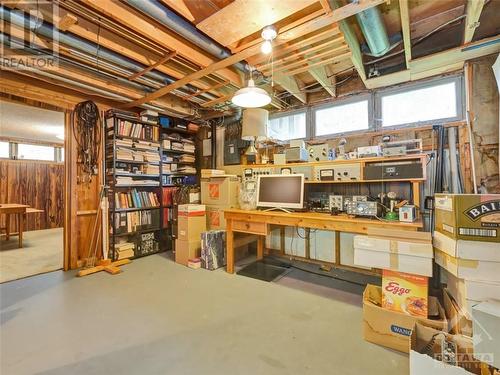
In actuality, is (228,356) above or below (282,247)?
below

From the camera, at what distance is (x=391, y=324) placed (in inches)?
64.4

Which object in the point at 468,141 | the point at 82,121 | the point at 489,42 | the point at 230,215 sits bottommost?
the point at 230,215

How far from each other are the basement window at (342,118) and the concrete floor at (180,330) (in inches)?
85.9

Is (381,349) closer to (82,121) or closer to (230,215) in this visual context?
(230,215)

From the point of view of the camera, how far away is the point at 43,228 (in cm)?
623

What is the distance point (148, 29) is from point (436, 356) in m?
2.96

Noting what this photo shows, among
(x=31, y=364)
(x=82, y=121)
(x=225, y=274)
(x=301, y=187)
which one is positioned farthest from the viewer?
(x=82, y=121)

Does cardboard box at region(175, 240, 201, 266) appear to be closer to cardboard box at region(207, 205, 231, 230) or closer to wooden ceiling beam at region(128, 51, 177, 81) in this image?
cardboard box at region(207, 205, 231, 230)

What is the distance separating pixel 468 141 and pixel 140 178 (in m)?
4.34

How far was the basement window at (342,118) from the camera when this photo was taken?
3.08m

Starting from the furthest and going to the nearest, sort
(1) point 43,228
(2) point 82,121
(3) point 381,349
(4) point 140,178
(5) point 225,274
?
(1) point 43,228 < (4) point 140,178 < (2) point 82,121 < (5) point 225,274 < (3) point 381,349

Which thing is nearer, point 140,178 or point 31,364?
point 31,364

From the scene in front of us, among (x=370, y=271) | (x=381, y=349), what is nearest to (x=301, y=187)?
(x=370, y=271)

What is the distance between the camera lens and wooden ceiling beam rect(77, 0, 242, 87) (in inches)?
67.2
